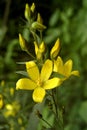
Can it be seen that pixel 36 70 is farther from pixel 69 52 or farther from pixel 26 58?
pixel 69 52

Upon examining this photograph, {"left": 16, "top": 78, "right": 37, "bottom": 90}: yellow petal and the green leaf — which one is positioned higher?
{"left": 16, "top": 78, "right": 37, "bottom": 90}: yellow petal

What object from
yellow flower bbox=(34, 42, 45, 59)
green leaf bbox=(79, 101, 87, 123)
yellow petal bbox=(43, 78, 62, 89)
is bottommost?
green leaf bbox=(79, 101, 87, 123)

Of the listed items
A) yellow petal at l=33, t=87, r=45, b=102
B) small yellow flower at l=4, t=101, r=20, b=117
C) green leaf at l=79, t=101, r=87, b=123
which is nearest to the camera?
yellow petal at l=33, t=87, r=45, b=102

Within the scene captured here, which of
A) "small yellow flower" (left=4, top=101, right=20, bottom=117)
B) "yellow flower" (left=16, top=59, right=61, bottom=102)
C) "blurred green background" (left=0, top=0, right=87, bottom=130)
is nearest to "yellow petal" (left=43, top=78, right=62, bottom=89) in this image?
"yellow flower" (left=16, top=59, right=61, bottom=102)

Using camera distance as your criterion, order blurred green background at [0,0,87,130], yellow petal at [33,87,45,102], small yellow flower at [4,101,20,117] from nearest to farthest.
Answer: yellow petal at [33,87,45,102] < small yellow flower at [4,101,20,117] < blurred green background at [0,0,87,130]

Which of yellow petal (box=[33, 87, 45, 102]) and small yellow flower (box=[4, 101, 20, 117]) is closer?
yellow petal (box=[33, 87, 45, 102])

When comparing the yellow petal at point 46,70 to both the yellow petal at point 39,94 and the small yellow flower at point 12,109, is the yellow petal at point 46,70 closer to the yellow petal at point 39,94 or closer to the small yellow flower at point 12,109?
the yellow petal at point 39,94

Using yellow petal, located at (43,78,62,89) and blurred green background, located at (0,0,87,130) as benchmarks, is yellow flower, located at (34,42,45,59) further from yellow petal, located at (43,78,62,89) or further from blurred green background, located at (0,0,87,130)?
blurred green background, located at (0,0,87,130)

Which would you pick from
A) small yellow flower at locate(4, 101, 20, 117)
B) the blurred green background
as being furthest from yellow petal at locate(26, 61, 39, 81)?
the blurred green background

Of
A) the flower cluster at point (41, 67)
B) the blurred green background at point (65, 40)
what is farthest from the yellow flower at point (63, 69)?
the blurred green background at point (65, 40)
